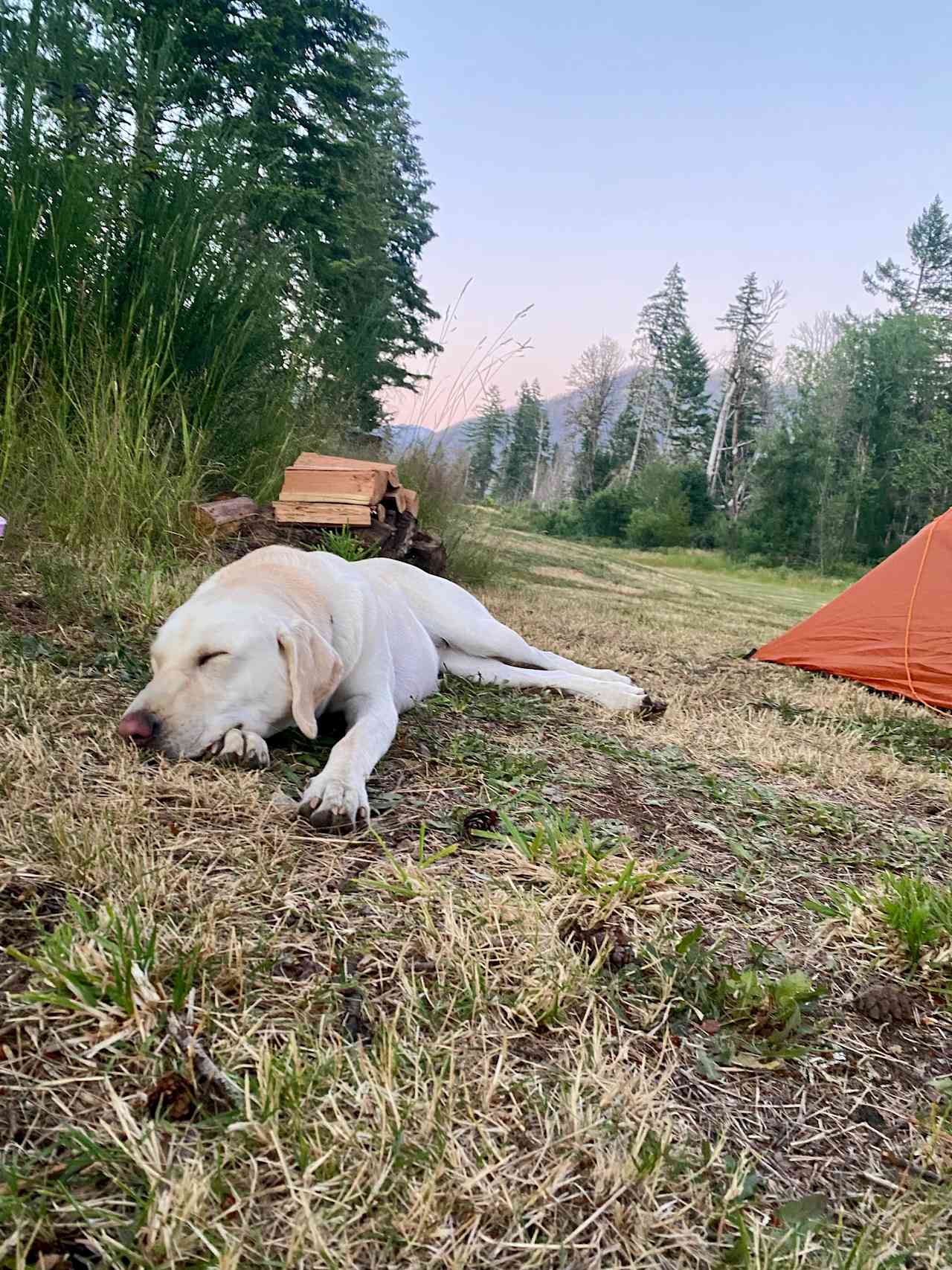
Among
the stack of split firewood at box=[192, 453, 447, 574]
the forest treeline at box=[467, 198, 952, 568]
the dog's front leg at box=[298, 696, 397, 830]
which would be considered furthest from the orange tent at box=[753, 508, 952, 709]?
the forest treeline at box=[467, 198, 952, 568]

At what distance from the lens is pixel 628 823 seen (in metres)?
2.16

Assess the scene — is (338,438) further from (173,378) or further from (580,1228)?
(580,1228)

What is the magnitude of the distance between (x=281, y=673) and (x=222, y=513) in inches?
95.0

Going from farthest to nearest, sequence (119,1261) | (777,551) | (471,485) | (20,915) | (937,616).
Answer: (777,551), (471,485), (937,616), (20,915), (119,1261)

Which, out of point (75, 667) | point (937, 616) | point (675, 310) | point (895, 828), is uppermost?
point (675, 310)

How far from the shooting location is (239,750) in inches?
81.4

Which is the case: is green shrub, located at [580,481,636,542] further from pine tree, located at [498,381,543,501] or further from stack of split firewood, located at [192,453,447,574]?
stack of split firewood, located at [192,453,447,574]

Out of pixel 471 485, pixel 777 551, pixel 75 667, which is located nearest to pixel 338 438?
pixel 471 485

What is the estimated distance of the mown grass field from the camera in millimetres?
882

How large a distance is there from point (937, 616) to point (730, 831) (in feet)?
12.3

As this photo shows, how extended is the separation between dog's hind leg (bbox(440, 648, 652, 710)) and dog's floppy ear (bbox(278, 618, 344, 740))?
61.2 inches

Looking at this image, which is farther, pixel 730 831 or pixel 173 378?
pixel 173 378

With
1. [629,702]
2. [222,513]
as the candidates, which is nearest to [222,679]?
[629,702]

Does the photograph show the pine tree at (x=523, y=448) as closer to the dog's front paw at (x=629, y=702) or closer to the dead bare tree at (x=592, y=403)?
the dead bare tree at (x=592, y=403)
